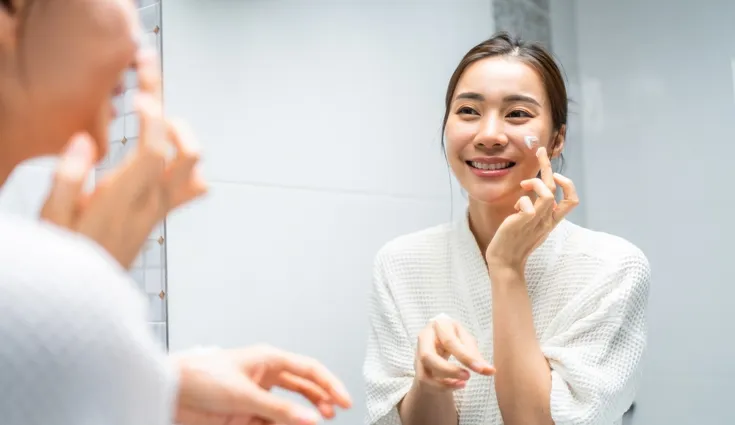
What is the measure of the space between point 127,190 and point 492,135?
0.75 m

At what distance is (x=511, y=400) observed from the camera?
3.06 ft

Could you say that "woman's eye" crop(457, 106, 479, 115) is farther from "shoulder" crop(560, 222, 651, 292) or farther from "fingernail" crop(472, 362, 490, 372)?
"fingernail" crop(472, 362, 490, 372)

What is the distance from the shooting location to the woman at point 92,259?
0.28 m

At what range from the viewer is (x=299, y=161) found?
1.28m

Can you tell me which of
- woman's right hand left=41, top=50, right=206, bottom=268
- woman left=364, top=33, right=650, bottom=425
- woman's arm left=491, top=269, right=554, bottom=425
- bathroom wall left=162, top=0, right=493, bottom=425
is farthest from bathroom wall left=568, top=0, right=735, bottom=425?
woman's right hand left=41, top=50, right=206, bottom=268

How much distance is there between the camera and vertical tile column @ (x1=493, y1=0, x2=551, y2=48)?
1.87 meters

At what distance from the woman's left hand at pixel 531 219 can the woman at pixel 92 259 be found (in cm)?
51

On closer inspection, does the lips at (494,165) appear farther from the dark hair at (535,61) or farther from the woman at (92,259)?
the woman at (92,259)

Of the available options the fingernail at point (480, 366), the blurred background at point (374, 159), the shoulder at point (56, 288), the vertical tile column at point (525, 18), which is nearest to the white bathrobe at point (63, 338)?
the shoulder at point (56, 288)

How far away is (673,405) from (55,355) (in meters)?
1.91

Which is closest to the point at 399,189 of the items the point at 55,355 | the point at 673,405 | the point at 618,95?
the point at 618,95

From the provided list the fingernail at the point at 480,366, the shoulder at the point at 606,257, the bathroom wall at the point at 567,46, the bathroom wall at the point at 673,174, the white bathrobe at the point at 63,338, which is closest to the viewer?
the white bathrobe at the point at 63,338

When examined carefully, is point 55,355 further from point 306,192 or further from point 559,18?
point 559,18

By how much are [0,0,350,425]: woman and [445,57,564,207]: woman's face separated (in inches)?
24.9
